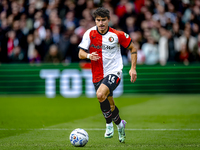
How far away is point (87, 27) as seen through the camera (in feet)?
48.7

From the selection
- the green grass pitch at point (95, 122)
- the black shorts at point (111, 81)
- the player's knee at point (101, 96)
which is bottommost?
the green grass pitch at point (95, 122)

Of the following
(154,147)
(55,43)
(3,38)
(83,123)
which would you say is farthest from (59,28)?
(154,147)

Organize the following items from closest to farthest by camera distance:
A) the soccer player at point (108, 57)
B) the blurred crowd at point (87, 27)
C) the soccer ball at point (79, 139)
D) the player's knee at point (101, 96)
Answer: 1. the soccer ball at point (79, 139)
2. the player's knee at point (101, 96)
3. the soccer player at point (108, 57)
4. the blurred crowd at point (87, 27)

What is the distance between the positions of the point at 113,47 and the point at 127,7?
9214 millimetres

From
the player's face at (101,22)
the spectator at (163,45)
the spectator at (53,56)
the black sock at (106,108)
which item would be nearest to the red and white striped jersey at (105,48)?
the player's face at (101,22)

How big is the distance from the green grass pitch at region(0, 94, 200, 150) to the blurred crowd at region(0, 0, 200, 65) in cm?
175

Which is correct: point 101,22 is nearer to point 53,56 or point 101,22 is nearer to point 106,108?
point 106,108

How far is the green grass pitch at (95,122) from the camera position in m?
6.29

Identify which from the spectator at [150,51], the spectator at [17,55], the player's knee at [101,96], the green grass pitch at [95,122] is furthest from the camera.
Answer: the spectator at [17,55]

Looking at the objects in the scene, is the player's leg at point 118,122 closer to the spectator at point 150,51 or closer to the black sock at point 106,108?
the black sock at point 106,108

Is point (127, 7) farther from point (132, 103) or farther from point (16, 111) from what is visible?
point (16, 111)

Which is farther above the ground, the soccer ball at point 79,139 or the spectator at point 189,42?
the spectator at point 189,42

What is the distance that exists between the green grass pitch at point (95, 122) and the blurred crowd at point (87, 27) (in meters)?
1.75

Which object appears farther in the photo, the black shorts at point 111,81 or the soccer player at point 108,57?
the soccer player at point 108,57
